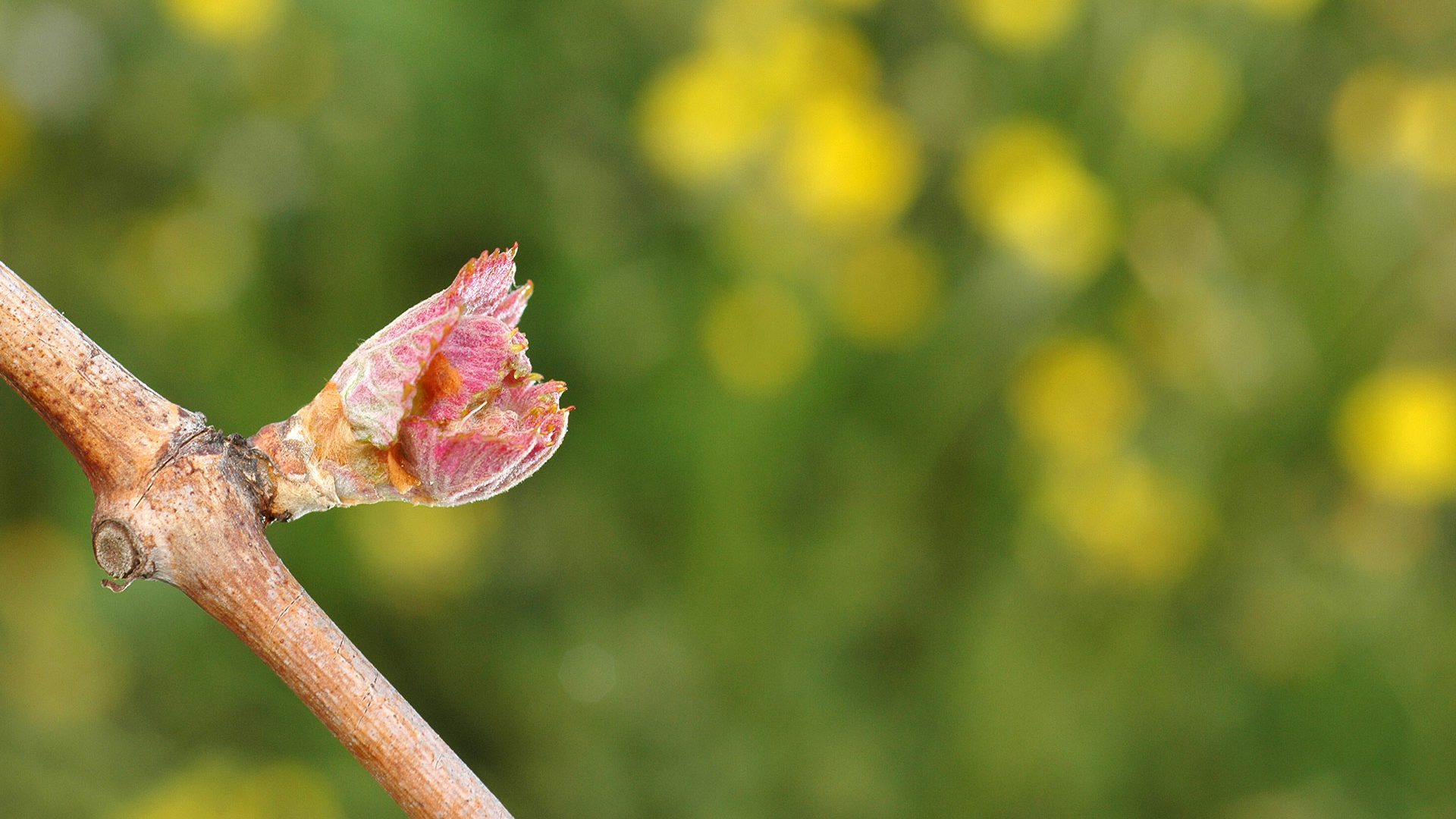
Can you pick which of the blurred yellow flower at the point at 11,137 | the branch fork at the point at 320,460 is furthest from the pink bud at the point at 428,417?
the blurred yellow flower at the point at 11,137

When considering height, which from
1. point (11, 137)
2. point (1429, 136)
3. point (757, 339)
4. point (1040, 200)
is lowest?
point (757, 339)

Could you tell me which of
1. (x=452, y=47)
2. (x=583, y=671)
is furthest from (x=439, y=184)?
(x=583, y=671)

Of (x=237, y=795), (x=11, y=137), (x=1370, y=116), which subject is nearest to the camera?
(x=237, y=795)

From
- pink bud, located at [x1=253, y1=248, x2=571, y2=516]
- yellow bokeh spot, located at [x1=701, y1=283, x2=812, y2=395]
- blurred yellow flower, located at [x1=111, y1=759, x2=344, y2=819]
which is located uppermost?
yellow bokeh spot, located at [x1=701, y1=283, x2=812, y2=395]

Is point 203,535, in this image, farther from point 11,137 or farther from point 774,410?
point 11,137

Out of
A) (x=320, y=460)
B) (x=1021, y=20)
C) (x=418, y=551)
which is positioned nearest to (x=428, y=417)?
(x=320, y=460)

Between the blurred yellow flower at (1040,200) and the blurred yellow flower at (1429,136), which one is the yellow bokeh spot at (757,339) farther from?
the blurred yellow flower at (1429,136)

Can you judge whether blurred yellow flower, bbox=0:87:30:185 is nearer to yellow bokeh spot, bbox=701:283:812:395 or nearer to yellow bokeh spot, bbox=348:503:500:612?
yellow bokeh spot, bbox=348:503:500:612

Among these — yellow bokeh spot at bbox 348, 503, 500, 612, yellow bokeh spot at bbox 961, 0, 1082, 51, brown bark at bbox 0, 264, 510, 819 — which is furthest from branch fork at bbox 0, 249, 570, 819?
yellow bokeh spot at bbox 961, 0, 1082, 51
